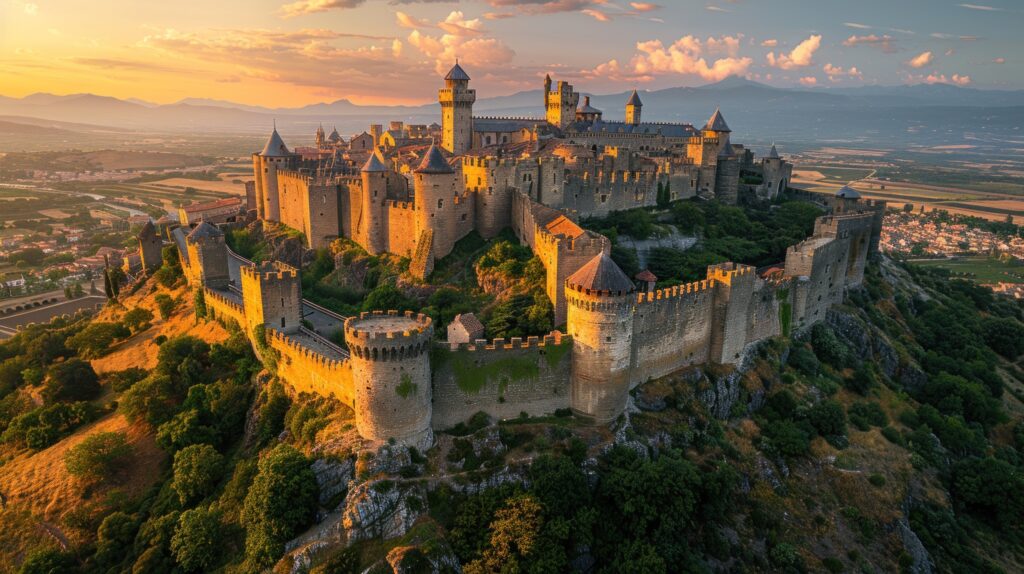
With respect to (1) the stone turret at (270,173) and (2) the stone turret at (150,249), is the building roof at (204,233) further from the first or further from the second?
(2) the stone turret at (150,249)

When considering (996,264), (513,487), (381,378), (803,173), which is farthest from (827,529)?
(803,173)

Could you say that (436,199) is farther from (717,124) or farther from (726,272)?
(717,124)

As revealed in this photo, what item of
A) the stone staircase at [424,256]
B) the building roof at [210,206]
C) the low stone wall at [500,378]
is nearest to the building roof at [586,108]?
the stone staircase at [424,256]

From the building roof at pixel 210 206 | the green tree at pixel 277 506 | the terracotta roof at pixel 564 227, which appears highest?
the terracotta roof at pixel 564 227

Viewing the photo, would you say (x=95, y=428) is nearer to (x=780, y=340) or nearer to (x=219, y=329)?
(x=219, y=329)

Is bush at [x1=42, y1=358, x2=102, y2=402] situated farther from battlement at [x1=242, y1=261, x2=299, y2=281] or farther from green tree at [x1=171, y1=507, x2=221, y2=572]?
green tree at [x1=171, y1=507, x2=221, y2=572]

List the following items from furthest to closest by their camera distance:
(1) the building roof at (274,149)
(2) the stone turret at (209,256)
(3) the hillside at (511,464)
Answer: (1) the building roof at (274,149) → (2) the stone turret at (209,256) → (3) the hillside at (511,464)

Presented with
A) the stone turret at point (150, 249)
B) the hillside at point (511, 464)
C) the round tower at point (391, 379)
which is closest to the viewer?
the hillside at point (511, 464)
